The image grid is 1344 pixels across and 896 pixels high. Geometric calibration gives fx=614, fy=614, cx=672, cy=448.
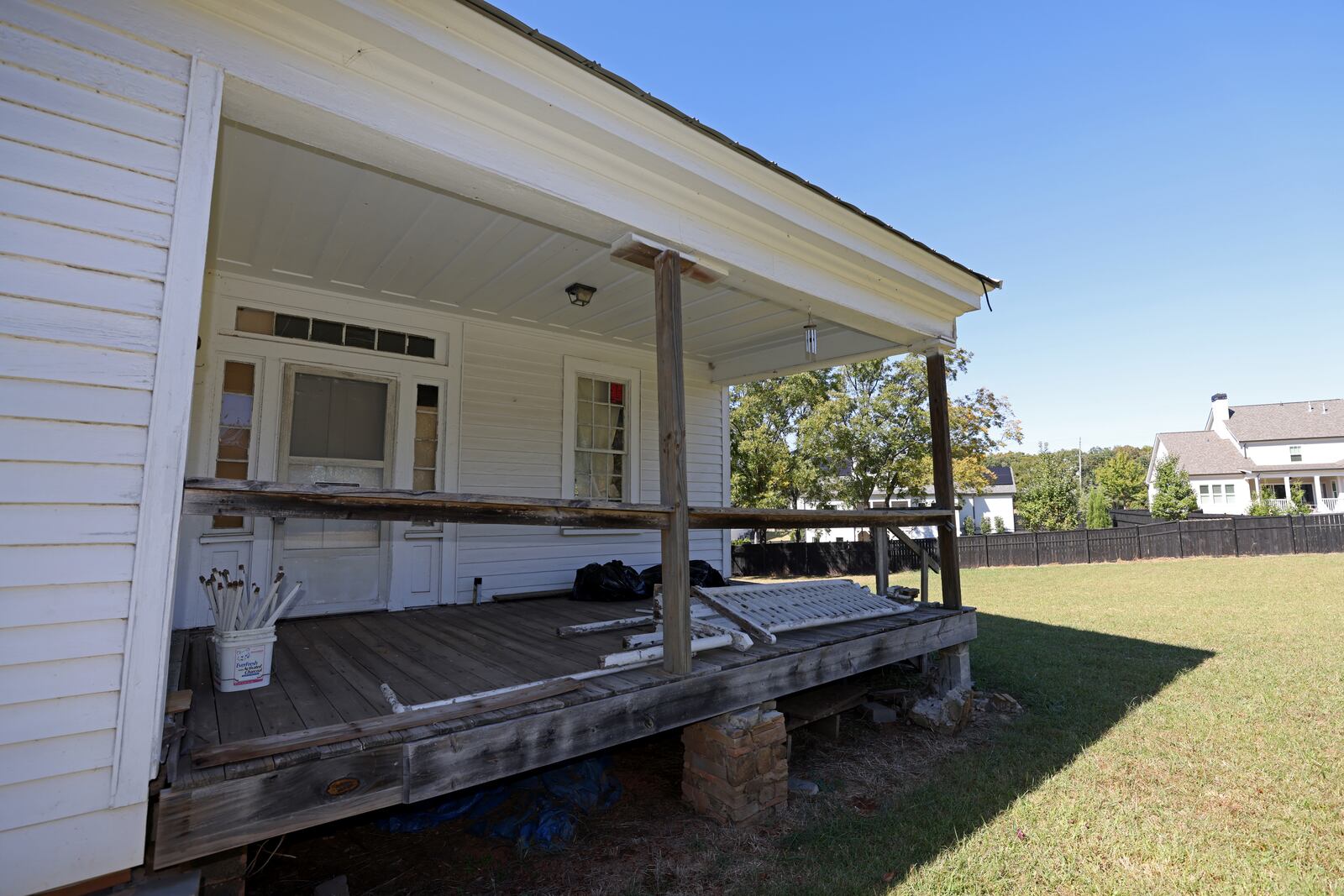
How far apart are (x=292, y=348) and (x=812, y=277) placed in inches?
152

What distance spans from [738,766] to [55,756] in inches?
101

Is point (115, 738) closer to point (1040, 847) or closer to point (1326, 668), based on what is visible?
point (1040, 847)

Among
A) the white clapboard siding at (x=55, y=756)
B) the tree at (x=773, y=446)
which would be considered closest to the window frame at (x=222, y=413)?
the white clapboard siding at (x=55, y=756)

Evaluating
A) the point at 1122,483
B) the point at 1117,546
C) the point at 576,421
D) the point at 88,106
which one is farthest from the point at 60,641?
the point at 1122,483

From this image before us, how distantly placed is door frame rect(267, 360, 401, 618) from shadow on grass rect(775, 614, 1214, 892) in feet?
11.9

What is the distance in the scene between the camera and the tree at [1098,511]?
21.9 m

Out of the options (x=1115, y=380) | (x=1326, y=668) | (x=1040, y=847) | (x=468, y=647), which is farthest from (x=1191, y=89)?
(x=1115, y=380)

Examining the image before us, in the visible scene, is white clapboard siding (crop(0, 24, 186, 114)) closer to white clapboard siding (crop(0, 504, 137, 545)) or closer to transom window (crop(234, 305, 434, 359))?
white clapboard siding (crop(0, 504, 137, 545))

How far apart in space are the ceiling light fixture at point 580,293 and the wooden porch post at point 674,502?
5.41ft

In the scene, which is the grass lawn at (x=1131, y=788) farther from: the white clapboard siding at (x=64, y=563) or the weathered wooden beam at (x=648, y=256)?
the weathered wooden beam at (x=648, y=256)

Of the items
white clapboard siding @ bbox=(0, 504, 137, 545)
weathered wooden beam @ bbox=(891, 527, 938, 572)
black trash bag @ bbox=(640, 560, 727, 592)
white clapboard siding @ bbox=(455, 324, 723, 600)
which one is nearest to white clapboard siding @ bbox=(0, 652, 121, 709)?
white clapboard siding @ bbox=(0, 504, 137, 545)

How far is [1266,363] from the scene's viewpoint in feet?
139

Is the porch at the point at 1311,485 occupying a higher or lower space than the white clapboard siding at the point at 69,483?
higher

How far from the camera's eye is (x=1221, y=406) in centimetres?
3541
